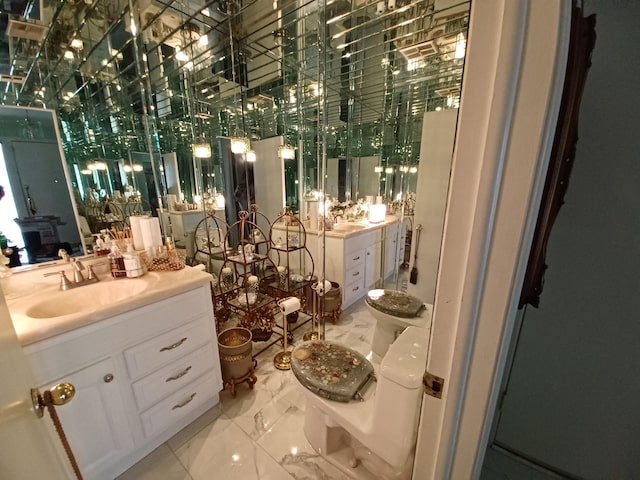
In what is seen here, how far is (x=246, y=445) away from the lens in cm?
133

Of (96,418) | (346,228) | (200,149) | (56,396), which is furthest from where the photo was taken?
(346,228)

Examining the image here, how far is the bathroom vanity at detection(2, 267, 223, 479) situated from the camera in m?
0.97

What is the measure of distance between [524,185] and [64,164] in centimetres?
207

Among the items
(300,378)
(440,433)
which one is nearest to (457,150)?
(440,433)

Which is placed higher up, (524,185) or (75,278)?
(524,185)

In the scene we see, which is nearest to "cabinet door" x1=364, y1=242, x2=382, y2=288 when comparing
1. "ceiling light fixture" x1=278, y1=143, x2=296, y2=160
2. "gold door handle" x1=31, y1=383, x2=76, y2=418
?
"ceiling light fixture" x1=278, y1=143, x2=296, y2=160

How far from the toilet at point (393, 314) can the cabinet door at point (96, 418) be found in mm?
1386

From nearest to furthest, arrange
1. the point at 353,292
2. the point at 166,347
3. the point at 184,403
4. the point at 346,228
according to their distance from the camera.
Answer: the point at 166,347
the point at 184,403
the point at 353,292
the point at 346,228

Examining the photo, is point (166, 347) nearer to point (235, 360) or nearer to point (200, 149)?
point (235, 360)

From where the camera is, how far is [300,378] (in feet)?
3.67

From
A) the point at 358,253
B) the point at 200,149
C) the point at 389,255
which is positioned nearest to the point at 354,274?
the point at 358,253

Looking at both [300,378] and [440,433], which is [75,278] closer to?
[300,378]

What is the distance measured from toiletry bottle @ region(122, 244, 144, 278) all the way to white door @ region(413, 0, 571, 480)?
1604 millimetres

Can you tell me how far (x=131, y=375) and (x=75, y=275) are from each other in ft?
2.20
